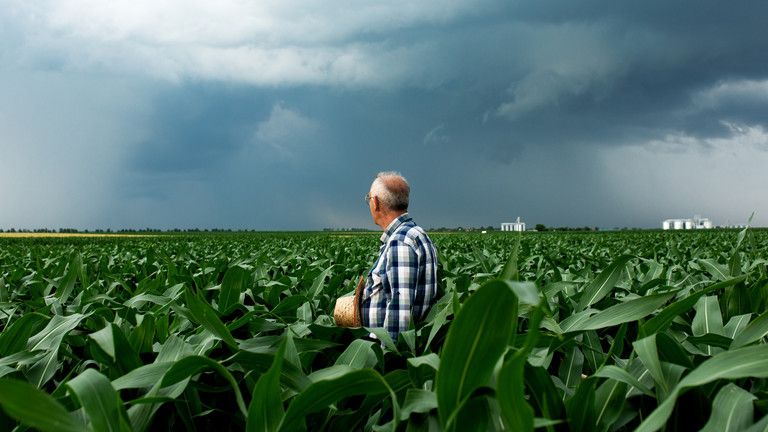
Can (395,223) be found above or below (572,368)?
above

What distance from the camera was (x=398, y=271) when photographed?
11.3 ft

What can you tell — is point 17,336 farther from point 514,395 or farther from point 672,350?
point 672,350

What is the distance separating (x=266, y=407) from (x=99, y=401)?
36cm

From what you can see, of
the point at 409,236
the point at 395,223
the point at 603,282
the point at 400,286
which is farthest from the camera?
the point at 395,223

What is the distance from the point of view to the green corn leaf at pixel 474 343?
92cm

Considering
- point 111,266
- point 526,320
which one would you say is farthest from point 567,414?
point 111,266

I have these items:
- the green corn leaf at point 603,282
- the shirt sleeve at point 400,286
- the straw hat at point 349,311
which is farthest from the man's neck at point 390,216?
the green corn leaf at point 603,282

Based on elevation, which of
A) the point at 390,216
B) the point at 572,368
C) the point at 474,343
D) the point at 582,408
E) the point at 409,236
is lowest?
the point at 572,368

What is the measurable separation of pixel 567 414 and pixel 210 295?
3.76 meters

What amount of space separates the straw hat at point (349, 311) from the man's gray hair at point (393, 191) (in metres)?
0.56

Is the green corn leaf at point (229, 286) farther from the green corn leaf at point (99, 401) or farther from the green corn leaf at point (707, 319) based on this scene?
the green corn leaf at point (707, 319)

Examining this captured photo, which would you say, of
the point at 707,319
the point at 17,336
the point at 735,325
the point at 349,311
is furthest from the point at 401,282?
the point at 17,336

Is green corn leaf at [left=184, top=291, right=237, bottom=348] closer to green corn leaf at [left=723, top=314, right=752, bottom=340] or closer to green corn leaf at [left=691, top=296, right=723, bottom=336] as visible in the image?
green corn leaf at [left=691, top=296, right=723, bottom=336]

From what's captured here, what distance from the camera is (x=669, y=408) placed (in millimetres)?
1078
